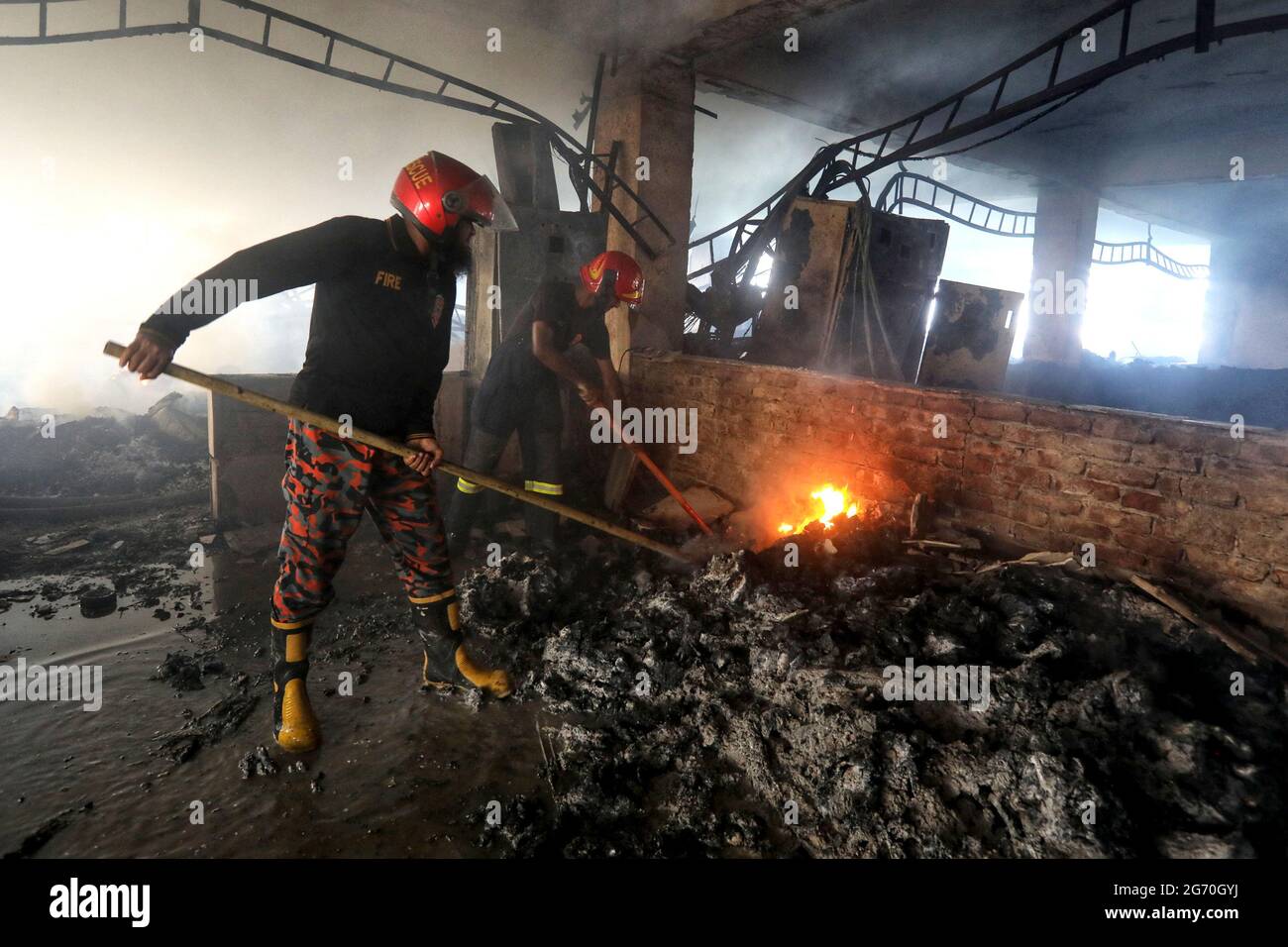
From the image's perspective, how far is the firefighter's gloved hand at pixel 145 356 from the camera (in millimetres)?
2381

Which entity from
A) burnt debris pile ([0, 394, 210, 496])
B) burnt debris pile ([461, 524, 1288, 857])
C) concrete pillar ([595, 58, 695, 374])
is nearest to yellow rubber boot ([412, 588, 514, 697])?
burnt debris pile ([461, 524, 1288, 857])

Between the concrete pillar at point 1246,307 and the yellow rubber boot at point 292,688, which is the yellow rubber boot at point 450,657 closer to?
the yellow rubber boot at point 292,688

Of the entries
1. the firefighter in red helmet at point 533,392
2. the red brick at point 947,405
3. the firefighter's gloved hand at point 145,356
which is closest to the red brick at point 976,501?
the red brick at point 947,405

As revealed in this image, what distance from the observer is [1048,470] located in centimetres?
372

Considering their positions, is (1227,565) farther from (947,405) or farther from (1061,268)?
(1061,268)

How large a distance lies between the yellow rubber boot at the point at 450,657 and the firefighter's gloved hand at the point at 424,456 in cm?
70

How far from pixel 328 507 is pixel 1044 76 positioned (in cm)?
983

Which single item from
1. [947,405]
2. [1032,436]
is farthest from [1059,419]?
[947,405]

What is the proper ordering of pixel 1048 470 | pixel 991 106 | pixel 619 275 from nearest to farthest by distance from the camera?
pixel 1048 470 < pixel 619 275 < pixel 991 106

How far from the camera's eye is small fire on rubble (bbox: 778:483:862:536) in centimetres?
462

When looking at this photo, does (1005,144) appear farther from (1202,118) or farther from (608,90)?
(608,90)

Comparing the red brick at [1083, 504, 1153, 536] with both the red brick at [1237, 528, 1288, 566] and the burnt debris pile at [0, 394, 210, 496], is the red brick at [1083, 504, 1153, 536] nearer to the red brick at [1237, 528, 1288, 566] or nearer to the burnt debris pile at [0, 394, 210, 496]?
the red brick at [1237, 528, 1288, 566]

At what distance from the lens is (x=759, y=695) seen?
3.22 metres
